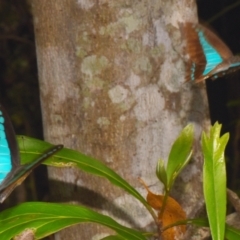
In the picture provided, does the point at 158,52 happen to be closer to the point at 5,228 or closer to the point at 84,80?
the point at 84,80

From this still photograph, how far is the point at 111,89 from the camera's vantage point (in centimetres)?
166

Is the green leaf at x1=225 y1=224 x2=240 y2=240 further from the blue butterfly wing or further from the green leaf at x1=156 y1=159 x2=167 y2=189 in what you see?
the blue butterfly wing

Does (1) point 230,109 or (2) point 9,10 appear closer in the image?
(2) point 9,10

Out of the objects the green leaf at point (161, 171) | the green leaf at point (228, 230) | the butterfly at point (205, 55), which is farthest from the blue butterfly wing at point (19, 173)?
the butterfly at point (205, 55)

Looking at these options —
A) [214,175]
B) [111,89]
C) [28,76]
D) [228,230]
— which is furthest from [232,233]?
[28,76]

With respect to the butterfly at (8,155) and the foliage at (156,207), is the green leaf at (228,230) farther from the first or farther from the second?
the butterfly at (8,155)

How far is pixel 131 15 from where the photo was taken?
166 cm

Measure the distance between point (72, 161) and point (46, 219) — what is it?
177 millimetres

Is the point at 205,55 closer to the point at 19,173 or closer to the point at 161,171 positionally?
the point at 161,171

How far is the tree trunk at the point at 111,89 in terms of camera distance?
165 cm

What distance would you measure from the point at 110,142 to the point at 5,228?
45cm

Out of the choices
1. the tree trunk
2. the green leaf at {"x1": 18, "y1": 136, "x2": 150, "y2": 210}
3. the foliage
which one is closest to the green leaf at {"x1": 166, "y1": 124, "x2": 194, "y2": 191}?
the foliage

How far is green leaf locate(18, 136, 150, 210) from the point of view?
4.75 feet

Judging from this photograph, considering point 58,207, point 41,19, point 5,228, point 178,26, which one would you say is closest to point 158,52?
point 178,26
